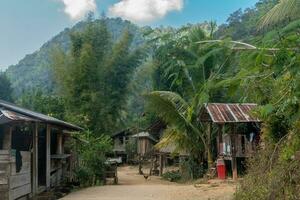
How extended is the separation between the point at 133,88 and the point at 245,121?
14.4 metres

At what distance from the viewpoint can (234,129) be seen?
1945 centimetres

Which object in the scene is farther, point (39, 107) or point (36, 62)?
point (36, 62)

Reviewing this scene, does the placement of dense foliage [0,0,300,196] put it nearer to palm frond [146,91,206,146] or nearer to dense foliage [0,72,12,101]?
palm frond [146,91,206,146]

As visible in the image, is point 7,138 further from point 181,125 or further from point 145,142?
point 145,142

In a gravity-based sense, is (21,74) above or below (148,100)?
above

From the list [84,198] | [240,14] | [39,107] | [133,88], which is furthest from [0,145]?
[240,14]

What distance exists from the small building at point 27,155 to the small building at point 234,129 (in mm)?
5785

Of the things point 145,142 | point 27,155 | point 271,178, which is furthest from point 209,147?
point 145,142

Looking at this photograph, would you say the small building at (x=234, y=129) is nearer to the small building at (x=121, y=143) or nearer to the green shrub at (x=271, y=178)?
the green shrub at (x=271, y=178)

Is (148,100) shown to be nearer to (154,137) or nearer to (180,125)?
(180,125)

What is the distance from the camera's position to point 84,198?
1402cm

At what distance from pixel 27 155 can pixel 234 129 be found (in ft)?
30.3

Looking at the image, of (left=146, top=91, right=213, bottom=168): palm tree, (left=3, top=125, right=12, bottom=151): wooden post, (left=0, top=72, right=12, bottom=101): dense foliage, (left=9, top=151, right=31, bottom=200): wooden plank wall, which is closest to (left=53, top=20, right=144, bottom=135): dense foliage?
(left=146, top=91, right=213, bottom=168): palm tree

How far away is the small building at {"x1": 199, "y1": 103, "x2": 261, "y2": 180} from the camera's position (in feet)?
62.2
